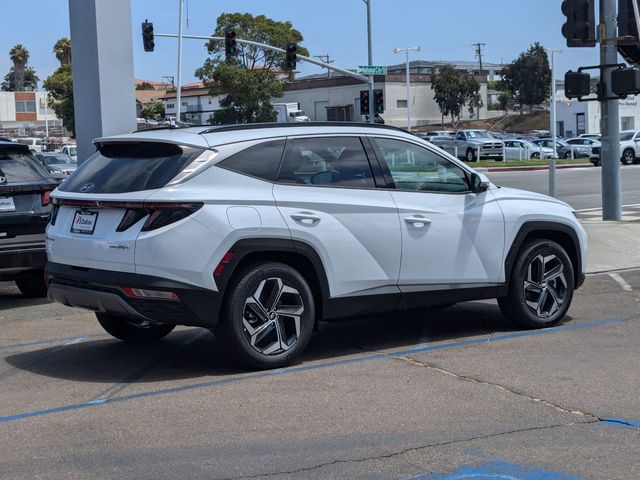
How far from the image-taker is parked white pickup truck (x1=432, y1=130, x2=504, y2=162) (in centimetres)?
5153

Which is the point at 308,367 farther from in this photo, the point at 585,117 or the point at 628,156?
the point at 585,117

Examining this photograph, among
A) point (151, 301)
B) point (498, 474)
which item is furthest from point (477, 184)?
point (498, 474)

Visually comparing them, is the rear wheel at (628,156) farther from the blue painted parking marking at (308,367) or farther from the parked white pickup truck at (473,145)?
the blue painted parking marking at (308,367)

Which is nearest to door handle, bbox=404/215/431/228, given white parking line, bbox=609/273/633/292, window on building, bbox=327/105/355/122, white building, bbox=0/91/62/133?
white parking line, bbox=609/273/633/292

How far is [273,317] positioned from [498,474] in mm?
2498

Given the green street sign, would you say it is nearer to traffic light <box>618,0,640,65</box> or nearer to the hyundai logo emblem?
traffic light <box>618,0,640,65</box>

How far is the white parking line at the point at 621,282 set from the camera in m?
10.5

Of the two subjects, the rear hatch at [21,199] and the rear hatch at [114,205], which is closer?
the rear hatch at [114,205]

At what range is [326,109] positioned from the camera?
3440 inches

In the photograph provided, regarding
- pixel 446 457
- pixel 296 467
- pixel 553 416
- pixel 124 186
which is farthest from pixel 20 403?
pixel 553 416

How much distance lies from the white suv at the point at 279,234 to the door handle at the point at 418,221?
1 cm

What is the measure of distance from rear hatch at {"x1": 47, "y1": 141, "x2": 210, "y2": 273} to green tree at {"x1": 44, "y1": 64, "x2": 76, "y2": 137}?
7399 centimetres

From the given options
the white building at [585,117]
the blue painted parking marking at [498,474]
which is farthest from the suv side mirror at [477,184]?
the white building at [585,117]

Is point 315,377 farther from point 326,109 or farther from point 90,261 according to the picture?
point 326,109
